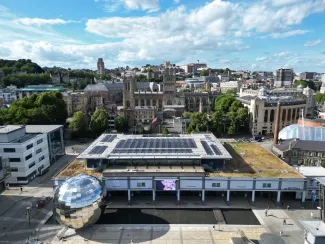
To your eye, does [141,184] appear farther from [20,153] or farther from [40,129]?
[40,129]

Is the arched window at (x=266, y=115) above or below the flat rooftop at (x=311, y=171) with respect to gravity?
above

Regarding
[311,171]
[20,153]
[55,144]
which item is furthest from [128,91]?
[311,171]

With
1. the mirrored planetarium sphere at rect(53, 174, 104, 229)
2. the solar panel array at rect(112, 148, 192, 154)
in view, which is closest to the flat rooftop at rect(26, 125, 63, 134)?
the solar panel array at rect(112, 148, 192, 154)

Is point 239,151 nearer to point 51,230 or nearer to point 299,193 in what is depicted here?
point 299,193

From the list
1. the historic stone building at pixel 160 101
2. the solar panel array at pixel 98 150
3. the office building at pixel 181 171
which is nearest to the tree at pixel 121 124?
the historic stone building at pixel 160 101

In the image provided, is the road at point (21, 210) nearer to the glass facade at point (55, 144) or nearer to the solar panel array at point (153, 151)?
the glass facade at point (55, 144)

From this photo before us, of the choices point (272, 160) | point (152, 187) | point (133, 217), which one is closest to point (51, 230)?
point (133, 217)
